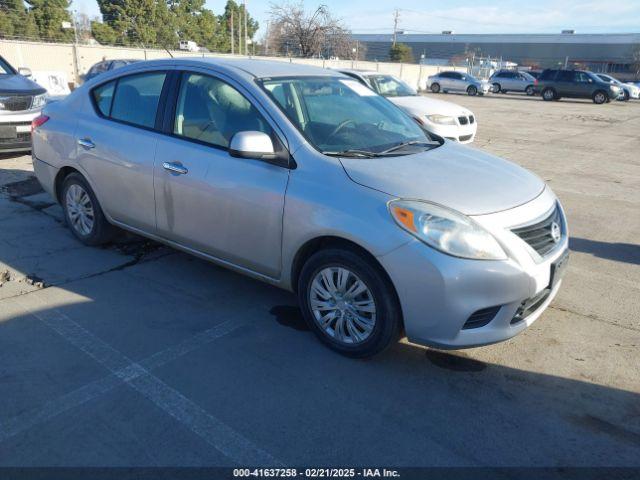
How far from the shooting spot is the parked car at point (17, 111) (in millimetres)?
8383

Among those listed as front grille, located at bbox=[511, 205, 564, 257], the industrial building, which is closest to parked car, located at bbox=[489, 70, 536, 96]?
front grille, located at bbox=[511, 205, 564, 257]

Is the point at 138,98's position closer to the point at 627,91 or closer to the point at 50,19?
the point at 627,91

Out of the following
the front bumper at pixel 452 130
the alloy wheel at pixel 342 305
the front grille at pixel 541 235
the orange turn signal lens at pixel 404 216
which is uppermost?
the orange turn signal lens at pixel 404 216

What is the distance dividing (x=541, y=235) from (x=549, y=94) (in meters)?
31.7

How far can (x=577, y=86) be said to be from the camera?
98.9 feet

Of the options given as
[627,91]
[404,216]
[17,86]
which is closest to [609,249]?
[404,216]

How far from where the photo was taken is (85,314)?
3.87 meters

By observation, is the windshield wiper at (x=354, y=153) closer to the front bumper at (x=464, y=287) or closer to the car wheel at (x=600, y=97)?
the front bumper at (x=464, y=287)

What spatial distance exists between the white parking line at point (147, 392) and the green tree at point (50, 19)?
48277mm

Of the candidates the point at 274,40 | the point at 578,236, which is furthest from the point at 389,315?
the point at 274,40

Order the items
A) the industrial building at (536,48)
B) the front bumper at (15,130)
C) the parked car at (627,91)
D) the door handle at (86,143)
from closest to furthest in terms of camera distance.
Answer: the door handle at (86,143) < the front bumper at (15,130) < the parked car at (627,91) < the industrial building at (536,48)

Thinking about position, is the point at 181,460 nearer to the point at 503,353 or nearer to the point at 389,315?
the point at 389,315

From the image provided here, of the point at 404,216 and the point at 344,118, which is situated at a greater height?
the point at 344,118

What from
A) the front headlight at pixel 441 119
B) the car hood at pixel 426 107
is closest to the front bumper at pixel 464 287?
the front headlight at pixel 441 119
